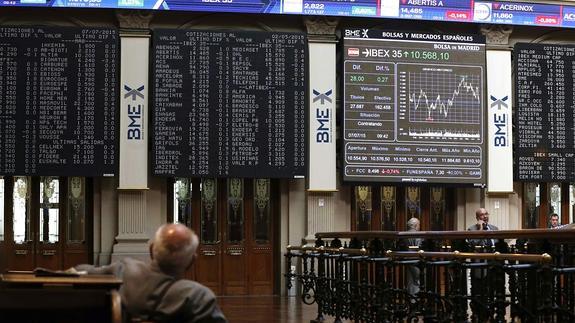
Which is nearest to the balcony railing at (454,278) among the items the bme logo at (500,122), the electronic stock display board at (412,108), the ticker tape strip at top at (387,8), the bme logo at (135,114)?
the electronic stock display board at (412,108)

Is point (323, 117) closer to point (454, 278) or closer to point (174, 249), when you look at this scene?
point (454, 278)

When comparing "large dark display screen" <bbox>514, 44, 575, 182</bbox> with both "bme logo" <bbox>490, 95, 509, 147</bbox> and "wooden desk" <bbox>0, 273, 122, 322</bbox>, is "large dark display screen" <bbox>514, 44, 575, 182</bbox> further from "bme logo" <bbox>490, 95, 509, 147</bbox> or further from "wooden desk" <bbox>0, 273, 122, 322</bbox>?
"wooden desk" <bbox>0, 273, 122, 322</bbox>

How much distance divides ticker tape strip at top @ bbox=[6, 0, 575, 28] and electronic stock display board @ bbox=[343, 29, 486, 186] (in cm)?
34

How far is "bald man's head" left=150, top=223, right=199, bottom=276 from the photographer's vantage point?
3.98 metres

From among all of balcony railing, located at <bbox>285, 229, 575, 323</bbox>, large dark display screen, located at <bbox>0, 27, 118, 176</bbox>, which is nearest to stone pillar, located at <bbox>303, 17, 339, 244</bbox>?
large dark display screen, located at <bbox>0, 27, 118, 176</bbox>

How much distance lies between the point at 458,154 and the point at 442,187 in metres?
0.59

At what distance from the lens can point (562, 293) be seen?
6246mm

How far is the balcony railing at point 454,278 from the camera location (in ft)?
18.5

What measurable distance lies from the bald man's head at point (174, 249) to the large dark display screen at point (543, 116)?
11.5 m

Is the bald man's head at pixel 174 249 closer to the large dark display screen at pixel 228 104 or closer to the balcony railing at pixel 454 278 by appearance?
the balcony railing at pixel 454 278

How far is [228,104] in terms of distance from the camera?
553 inches

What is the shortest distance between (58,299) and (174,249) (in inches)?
20.2

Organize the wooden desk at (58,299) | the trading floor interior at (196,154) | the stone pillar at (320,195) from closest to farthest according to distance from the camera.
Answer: the wooden desk at (58,299), the trading floor interior at (196,154), the stone pillar at (320,195)

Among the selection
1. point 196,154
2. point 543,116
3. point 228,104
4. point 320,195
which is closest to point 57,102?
point 196,154
